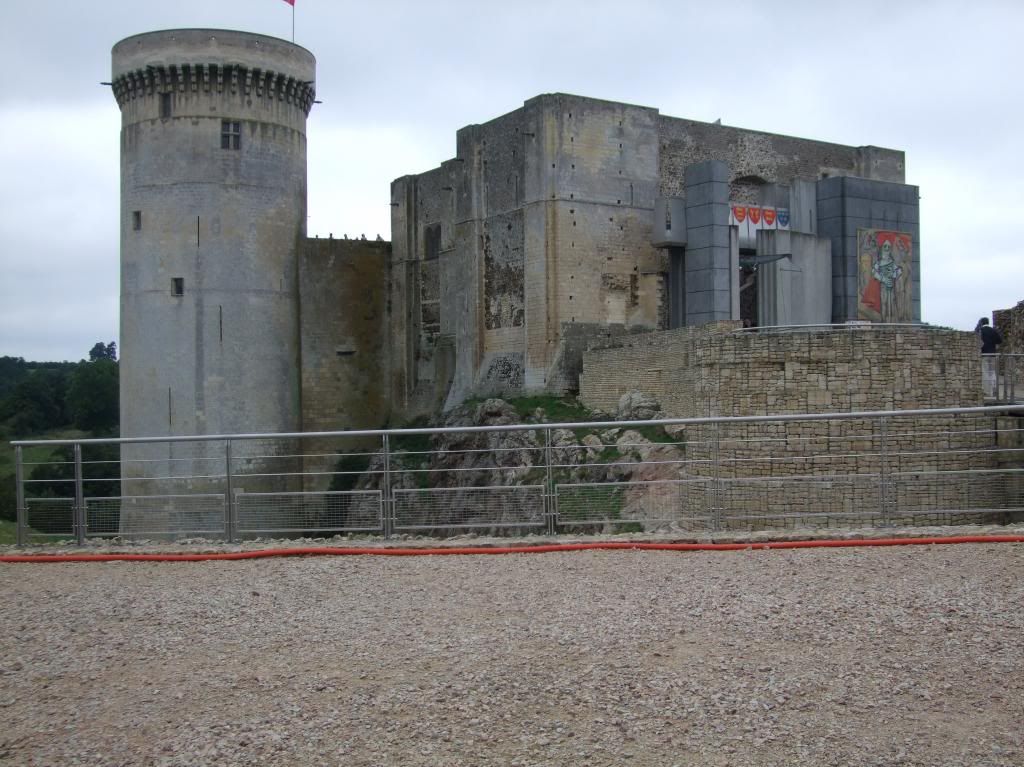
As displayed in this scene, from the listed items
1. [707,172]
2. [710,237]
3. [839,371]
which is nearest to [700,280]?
[710,237]

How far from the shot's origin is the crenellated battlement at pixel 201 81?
32.6 meters

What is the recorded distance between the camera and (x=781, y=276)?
3047cm

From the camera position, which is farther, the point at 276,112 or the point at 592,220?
the point at 276,112

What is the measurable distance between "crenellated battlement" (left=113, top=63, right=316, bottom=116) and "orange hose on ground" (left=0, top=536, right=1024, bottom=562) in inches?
930

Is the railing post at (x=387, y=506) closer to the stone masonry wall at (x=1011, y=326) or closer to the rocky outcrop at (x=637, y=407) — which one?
the rocky outcrop at (x=637, y=407)

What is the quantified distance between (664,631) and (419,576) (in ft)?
8.36

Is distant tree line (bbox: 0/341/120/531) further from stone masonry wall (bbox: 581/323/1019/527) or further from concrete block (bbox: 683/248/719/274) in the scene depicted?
stone masonry wall (bbox: 581/323/1019/527)

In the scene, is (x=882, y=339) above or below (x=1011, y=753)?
above

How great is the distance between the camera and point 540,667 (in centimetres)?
704

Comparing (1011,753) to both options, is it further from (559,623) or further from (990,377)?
(990,377)

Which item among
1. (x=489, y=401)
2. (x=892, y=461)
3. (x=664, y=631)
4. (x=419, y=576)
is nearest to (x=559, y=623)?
(x=664, y=631)

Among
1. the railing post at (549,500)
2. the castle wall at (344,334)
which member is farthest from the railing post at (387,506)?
the castle wall at (344,334)

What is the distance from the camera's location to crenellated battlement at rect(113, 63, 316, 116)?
32562 mm

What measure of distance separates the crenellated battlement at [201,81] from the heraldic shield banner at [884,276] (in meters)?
16.1
